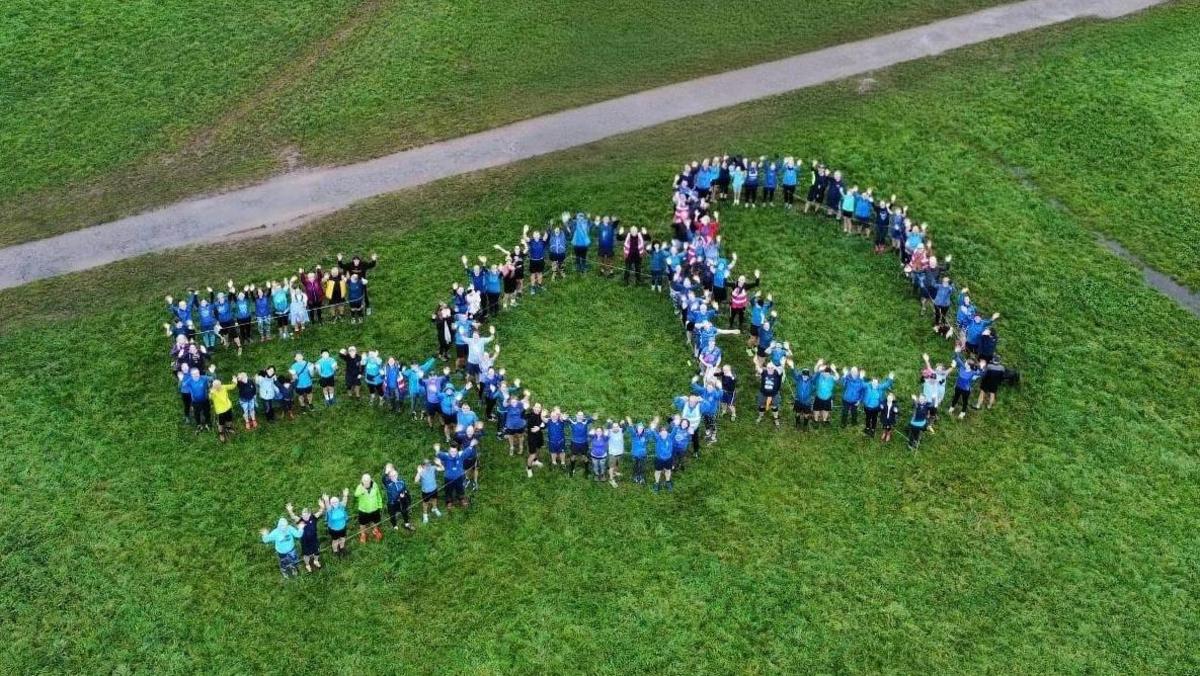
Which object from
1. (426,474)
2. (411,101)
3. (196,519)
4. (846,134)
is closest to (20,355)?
(196,519)

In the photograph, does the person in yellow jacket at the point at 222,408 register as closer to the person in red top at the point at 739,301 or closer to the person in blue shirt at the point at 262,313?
the person in blue shirt at the point at 262,313

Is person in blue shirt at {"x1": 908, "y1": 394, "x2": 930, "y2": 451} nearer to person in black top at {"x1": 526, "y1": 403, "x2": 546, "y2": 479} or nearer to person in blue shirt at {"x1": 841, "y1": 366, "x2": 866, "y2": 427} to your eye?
person in blue shirt at {"x1": 841, "y1": 366, "x2": 866, "y2": 427}

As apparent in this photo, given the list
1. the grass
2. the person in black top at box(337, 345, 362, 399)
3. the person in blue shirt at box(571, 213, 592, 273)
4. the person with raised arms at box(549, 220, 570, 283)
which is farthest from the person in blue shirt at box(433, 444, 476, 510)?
the grass

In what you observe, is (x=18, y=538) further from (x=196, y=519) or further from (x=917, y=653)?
(x=917, y=653)

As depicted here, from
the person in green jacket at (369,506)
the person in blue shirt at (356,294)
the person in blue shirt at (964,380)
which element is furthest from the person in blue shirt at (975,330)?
the person in blue shirt at (356,294)

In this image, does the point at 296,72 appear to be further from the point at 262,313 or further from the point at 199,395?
the point at 199,395

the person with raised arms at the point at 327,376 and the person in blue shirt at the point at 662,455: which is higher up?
the person with raised arms at the point at 327,376

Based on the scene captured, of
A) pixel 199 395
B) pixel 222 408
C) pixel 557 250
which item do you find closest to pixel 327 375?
pixel 222 408
